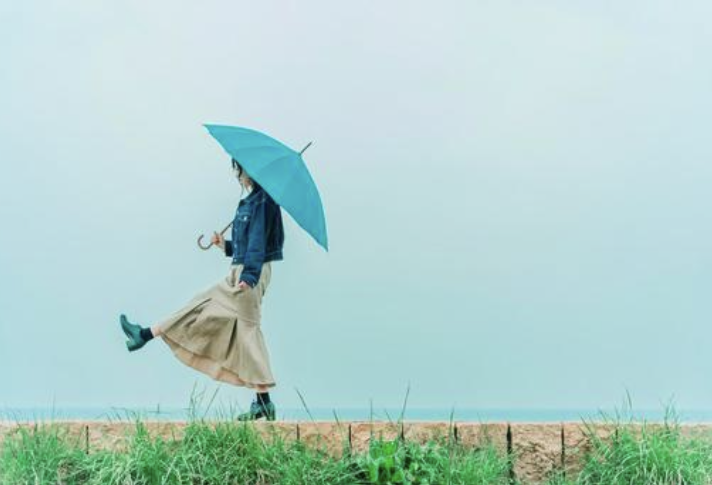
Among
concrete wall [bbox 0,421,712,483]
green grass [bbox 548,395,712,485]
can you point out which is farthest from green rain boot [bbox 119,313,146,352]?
green grass [bbox 548,395,712,485]

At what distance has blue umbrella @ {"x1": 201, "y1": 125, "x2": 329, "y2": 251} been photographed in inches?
220

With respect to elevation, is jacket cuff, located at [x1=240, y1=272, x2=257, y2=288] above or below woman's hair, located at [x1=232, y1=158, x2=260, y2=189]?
below

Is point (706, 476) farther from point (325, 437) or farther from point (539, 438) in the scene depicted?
point (325, 437)

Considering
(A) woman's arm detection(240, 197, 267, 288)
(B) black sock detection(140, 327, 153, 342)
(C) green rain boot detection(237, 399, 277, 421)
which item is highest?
(A) woman's arm detection(240, 197, 267, 288)

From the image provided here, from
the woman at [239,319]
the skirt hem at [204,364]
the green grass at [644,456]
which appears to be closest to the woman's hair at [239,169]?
the woman at [239,319]

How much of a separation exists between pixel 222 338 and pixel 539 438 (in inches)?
76.1

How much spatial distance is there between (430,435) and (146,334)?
1.81 meters

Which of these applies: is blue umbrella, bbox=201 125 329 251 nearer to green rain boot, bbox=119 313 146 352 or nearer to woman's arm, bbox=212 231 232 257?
woman's arm, bbox=212 231 232 257

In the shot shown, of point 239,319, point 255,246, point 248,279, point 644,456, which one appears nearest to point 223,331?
point 239,319

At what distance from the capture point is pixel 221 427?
17.0ft

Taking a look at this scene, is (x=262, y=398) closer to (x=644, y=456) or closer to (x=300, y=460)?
(x=300, y=460)

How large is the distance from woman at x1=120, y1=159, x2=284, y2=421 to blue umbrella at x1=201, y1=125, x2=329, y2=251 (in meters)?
0.15

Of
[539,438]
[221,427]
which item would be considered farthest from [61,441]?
[539,438]

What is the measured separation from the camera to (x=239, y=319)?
5.74m
